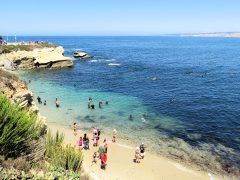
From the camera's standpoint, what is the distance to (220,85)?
58.7m

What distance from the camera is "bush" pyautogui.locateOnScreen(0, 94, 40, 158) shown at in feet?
47.2

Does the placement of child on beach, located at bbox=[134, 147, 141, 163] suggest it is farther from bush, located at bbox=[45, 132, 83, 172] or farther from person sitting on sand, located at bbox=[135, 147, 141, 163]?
bush, located at bbox=[45, 132, 83, 172]

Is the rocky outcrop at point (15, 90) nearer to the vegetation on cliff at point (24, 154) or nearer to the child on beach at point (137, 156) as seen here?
the vegetation on cliff at point (24, 154)

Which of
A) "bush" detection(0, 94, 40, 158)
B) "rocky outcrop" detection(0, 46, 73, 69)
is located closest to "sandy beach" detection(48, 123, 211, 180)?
"bush" detection(0, 94, 40, 158)

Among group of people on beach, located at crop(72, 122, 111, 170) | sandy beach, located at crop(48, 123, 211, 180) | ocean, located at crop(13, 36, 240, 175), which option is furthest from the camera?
ocean, located at crop(13, 36, 240, 175)

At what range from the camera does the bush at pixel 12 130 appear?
14.4m

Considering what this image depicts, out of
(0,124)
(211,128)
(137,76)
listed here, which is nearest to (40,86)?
(137,76)

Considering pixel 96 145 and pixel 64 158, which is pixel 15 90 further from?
pixel 96 145

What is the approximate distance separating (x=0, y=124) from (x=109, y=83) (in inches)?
1812

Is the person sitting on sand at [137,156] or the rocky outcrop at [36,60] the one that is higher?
the rocky outcrop at [36,60]

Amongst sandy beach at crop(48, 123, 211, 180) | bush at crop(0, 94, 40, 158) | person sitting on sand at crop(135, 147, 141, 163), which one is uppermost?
bush at crop(0, 94, 40, 158)

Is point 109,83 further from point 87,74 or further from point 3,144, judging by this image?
point 3,144

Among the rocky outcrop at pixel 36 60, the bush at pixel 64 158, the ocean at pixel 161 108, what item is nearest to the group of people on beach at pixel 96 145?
the ocean at pixel 161 108

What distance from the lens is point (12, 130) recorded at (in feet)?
47.4
